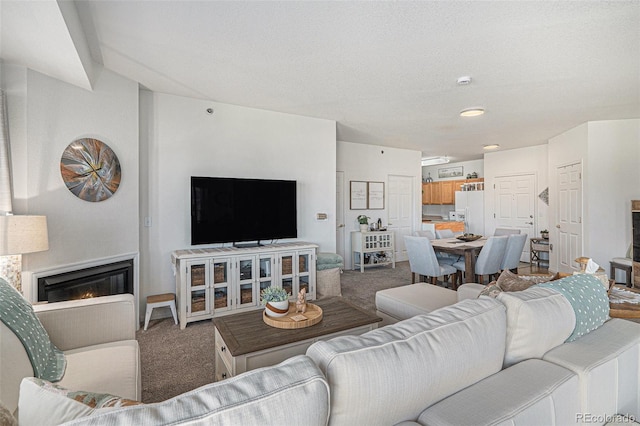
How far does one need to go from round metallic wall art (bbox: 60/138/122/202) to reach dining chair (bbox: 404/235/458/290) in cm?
375

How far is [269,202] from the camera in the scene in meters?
3.95

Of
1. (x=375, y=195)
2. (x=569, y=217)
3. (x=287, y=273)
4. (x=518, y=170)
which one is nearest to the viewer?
(x=287, y=273)

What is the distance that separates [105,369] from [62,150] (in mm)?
2057

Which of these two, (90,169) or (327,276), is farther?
(327,276)

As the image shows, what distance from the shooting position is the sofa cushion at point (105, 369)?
146cm

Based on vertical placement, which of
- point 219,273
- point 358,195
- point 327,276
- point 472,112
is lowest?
point 327,276

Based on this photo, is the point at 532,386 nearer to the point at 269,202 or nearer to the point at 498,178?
the point at 269,202

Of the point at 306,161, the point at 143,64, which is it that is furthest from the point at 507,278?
the point at 143,64

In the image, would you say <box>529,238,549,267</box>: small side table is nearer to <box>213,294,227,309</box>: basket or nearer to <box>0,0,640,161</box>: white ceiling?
<box>0,0,640,161</box>: white ceiling

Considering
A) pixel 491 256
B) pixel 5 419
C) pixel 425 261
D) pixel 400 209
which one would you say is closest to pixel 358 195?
pixel 400 209

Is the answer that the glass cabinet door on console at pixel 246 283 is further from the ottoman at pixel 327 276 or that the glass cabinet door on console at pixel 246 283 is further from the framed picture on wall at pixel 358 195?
the framed picture on wall at pixel 358 195

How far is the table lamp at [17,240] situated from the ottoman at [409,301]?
269 cm

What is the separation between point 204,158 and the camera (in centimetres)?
370

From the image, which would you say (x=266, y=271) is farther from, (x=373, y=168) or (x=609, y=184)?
(x=609, y=184)
